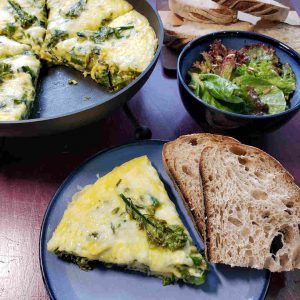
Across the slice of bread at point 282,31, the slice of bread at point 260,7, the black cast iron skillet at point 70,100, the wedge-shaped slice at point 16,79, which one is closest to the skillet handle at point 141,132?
the black cast iron skillet at point 70,100

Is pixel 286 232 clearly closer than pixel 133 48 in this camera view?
Yes

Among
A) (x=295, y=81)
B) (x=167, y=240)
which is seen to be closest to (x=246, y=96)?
(x=295, y=81)

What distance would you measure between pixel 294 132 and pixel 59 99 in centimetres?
135

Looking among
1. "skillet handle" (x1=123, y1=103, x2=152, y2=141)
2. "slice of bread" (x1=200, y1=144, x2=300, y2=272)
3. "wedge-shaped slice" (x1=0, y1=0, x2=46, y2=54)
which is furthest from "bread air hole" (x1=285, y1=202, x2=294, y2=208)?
"wedge-shaped slice" (x1=0, y1=0, x2=46, y2=54)

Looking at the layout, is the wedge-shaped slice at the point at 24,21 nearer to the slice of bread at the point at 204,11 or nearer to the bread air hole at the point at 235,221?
the slice of bread at the point at 204,11

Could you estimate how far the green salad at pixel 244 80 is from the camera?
1916mm

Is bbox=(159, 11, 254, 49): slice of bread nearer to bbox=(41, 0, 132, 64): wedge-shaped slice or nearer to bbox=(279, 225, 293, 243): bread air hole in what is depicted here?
bbox=(41, 0, 132, 64): wedge-shaped slice

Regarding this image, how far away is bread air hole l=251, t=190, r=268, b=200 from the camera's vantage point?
5.54 ft

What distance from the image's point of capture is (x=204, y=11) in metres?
2.63

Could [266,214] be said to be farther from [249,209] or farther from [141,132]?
[141,132]

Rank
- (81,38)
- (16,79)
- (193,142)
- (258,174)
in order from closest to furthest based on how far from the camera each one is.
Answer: (258,174), (193,142), (16,79), (81,38)

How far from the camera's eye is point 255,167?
1783mm

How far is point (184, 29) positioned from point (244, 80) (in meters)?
0.79

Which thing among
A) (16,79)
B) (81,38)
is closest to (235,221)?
(16,79)
